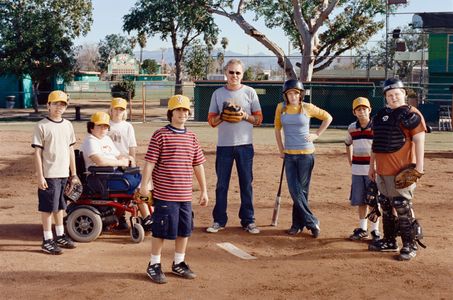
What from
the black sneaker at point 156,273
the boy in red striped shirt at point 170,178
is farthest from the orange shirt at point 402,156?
the black sneaker at point 156,273

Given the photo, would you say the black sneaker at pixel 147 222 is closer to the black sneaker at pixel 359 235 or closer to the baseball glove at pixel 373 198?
the black sneaker at pixel 359 235

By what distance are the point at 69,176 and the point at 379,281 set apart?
3.48 m

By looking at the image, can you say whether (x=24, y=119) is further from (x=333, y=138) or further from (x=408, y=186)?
(x=408, y=186)

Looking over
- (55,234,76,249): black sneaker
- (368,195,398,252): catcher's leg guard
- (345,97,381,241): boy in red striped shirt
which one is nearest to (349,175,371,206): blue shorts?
(345,97,381,241): boy in red striped shirt

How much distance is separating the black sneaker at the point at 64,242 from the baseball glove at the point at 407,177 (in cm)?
355

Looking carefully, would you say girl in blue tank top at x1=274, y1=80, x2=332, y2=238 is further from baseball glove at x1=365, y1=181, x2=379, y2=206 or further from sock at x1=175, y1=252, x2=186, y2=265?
sock at x1=175, y1=252, x2=186, y2=265

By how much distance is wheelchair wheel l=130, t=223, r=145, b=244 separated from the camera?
7184 millimetres

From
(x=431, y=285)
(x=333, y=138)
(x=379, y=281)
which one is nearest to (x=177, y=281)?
(x=379, y=281)

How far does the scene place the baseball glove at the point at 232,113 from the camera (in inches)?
293

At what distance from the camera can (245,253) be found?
688 cm

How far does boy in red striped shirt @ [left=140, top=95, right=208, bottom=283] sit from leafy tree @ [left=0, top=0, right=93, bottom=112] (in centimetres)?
3040

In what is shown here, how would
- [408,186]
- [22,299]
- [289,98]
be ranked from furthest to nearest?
1. [289,98]
2. [408,186]
3. [22,299]

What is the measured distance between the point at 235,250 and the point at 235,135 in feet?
4.75

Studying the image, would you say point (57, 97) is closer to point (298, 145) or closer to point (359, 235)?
point (298, 145)
